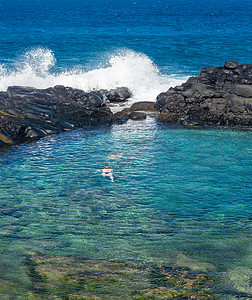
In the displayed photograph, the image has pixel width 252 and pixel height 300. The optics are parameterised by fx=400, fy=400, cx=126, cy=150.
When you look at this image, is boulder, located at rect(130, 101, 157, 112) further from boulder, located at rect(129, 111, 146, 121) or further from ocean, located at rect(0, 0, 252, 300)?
ocean, located at rect(0, 0, 252, 300)

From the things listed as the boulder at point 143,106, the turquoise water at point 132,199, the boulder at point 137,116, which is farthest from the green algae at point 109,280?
the boulder at point 143,106

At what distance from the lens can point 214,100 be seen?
102 ft

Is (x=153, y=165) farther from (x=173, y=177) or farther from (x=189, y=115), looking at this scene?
(x=189, y=115)

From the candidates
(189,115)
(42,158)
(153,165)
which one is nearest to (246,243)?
(153,165)

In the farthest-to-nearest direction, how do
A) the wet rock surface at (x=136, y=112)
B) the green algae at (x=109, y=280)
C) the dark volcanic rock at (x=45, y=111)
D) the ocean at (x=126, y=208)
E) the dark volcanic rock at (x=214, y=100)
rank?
the wet rock surface at (x=136, y=112)
the dark volcanic rock at (x=214, y=100)
the dark volcanic rock at (x=45, y=111)
the ocean at (x=126, y=208)
the green algae at (x=109, y=280)

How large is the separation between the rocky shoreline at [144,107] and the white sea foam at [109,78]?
6.00 m

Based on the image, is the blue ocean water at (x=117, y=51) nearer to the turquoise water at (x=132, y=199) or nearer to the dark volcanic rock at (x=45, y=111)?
the dark volcanic rock at (x=45, y=111)

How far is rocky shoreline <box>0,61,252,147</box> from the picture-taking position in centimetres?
2827

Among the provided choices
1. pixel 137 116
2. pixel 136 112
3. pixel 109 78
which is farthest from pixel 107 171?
pixel 109 78

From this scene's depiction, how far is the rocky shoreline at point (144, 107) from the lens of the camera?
28273 mm

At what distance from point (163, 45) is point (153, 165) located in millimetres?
46422

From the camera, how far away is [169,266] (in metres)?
11.4

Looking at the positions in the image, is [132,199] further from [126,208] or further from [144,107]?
[144,107]

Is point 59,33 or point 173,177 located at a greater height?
point 59,33
